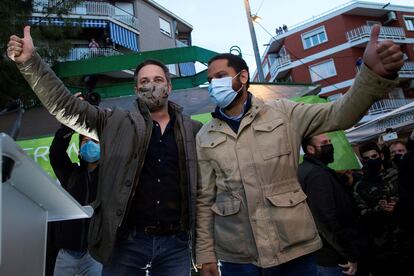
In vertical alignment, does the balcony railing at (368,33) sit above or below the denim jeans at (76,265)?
above

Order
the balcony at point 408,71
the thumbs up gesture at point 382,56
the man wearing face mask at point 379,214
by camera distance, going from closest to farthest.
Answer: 1. the thumbs up gesture at point 382,56
2. the man wearing face mask at point 379,214
3. the balcony at point 408,71

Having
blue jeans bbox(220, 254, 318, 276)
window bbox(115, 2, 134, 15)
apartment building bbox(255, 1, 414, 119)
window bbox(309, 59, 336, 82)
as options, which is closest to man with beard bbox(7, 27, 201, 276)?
blue jeans bbox(220, 254, 318, 276)

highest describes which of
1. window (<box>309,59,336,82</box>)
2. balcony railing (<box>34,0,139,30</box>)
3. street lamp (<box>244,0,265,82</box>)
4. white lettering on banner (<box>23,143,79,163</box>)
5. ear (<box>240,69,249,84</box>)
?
balcony railing (<box>34,0,139,30</box>)

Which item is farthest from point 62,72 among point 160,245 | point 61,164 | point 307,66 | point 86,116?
point 307,66

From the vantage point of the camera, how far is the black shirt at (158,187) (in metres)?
2.22

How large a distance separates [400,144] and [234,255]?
4388mm

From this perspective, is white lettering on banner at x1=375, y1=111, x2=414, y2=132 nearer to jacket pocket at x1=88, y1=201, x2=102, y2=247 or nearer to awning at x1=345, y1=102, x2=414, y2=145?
awning at x1=345, y1=102, x2=414, y2=145

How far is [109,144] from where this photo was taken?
2320 millimetres

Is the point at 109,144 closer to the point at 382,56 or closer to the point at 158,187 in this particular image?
the point at 158,187

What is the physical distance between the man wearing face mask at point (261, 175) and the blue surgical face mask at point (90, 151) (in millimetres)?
1283

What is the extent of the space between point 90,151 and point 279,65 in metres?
32.8

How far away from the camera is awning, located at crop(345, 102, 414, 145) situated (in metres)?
7.43

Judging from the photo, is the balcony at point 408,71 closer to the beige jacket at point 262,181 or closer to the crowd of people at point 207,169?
the crowd of people at point 207,169

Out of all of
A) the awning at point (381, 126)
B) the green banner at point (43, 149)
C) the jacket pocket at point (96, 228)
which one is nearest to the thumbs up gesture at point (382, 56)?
the jacket pocket at point (96, 228)
